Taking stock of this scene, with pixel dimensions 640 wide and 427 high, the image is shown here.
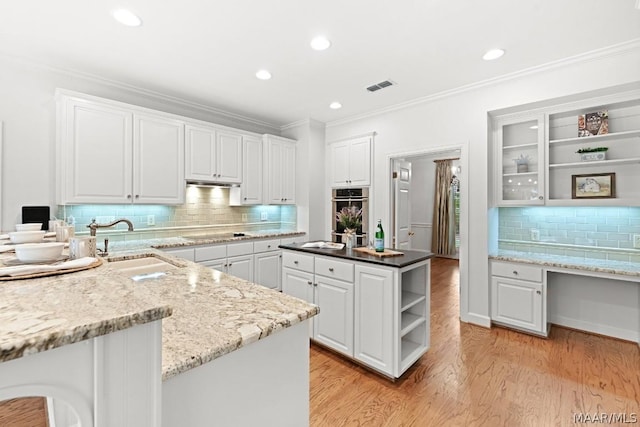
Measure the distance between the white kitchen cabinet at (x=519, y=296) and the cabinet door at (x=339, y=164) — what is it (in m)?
2.34

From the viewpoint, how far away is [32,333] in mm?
474

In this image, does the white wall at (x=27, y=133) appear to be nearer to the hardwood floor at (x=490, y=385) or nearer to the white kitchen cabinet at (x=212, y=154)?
the white kitchen cabinet at (x=212, y=154)

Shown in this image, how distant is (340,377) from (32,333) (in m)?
2.25

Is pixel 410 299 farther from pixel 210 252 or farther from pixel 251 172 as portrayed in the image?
pixel 251 172

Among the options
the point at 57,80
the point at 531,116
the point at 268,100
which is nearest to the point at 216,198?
the point at 268,100

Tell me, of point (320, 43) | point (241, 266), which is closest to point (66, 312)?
point (320, 43)

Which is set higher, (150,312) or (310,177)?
(310,177)

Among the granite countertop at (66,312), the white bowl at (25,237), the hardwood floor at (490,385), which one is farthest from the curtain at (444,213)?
the granite countertop at (66,312)

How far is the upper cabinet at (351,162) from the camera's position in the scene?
14.4 feet

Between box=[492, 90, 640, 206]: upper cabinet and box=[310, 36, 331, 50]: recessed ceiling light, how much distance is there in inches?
87.1

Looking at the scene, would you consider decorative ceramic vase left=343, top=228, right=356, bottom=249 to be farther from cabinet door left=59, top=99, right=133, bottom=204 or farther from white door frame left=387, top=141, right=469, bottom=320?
cabinet door left=59, top=99, right=133, bottom=204

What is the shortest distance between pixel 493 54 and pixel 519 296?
7.90ft

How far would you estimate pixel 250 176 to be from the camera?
14.4 feet
